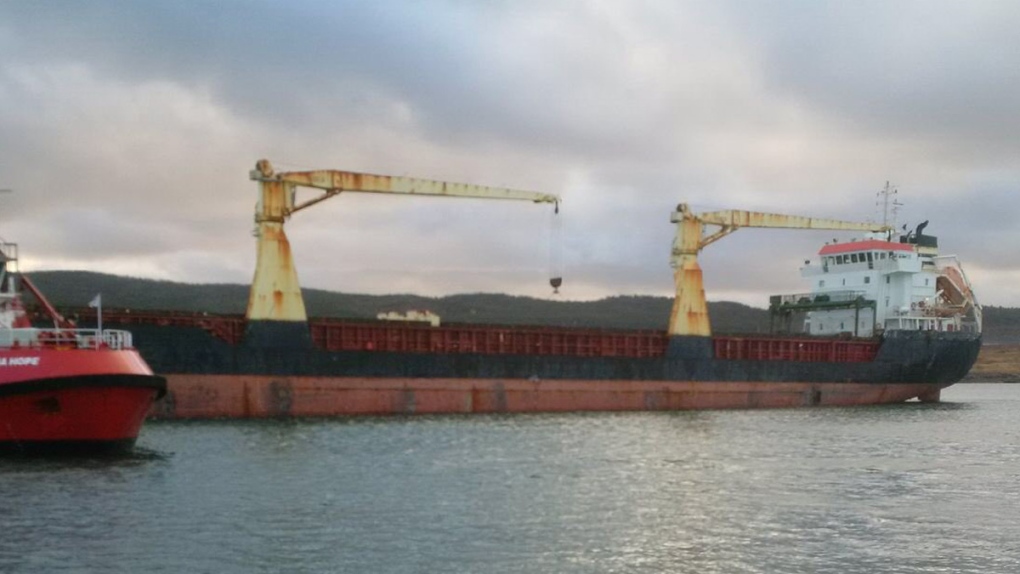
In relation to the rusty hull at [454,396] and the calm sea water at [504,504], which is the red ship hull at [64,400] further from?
the rusty hull at [454,396]

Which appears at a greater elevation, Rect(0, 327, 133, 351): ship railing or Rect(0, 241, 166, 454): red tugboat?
Rect(0, 327, 133, 351): ship railing

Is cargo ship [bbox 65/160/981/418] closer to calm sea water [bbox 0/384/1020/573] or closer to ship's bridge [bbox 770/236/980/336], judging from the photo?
ship's bridge [bbox 770/236/980/336]

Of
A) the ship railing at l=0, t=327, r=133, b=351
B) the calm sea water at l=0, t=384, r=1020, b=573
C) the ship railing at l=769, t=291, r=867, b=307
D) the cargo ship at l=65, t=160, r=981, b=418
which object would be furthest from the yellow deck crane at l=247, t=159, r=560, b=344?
the ship railing at l=769, t=291, r=867, b=307

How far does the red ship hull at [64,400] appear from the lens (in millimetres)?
22500

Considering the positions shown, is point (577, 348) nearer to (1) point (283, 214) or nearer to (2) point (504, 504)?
(1) point (283, 214)

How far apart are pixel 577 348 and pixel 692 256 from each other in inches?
346

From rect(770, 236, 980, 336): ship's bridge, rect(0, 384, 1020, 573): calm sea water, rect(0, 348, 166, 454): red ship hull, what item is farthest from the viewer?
rect(770, 236, 980, 336): ship's bridge

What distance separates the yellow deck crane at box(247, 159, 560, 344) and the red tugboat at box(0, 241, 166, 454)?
38.3ft

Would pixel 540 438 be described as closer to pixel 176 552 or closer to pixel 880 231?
pixel 176 552

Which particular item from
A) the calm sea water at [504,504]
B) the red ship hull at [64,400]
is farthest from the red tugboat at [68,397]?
the calm sea water at [504,504]

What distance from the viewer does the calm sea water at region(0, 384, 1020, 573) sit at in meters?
14.9

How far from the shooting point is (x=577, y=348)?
4288 cm

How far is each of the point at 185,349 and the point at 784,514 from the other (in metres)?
21.1

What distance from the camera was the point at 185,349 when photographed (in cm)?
3281
